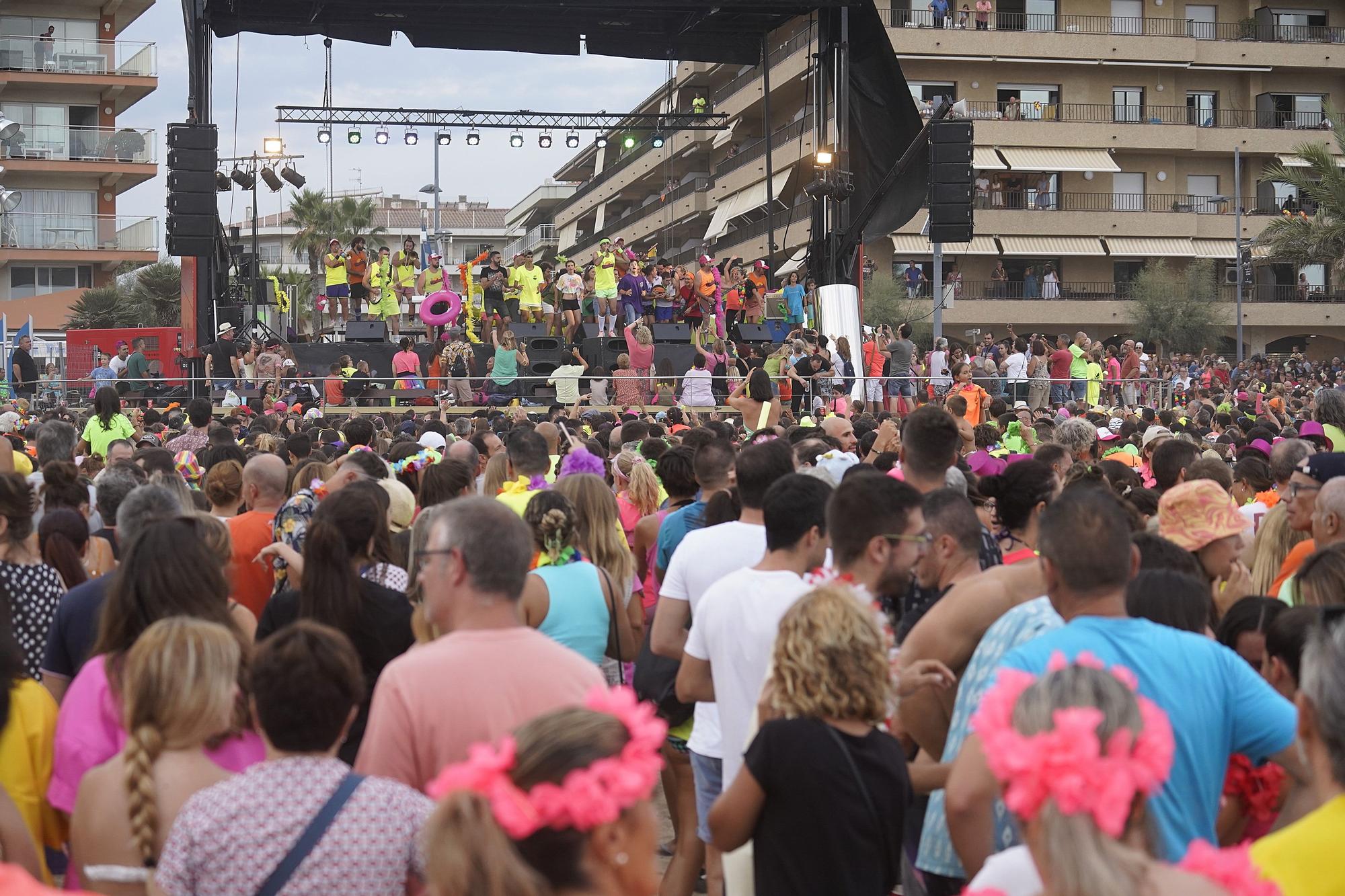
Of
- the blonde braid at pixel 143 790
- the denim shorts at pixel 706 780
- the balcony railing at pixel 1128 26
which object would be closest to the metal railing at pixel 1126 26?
the balcony railing at pixel 1128 26

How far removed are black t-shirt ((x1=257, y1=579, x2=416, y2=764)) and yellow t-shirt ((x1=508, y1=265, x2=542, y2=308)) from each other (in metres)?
19.8

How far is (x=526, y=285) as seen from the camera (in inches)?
951

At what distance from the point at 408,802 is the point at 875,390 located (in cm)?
1734

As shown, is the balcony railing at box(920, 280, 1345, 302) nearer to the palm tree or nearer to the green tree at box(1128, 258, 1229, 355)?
the green tree at box(1128, 258, 1229, 355)

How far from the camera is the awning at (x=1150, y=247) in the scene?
169ft

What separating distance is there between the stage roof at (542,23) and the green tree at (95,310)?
2585cm

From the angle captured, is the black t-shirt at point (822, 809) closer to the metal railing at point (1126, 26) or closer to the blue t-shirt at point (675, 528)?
the blue t-shirt at point (675, 528)

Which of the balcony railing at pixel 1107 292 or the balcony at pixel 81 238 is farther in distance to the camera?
the balcony railing at pixel 1107 292

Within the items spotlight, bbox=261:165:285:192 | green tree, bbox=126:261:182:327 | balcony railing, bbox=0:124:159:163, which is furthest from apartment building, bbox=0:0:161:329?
spotlight, bbox=261:165:285:192

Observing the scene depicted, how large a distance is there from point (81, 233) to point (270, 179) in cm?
1751

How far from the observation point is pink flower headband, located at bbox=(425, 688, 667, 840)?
224 centimetres

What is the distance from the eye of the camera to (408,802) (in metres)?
2.82

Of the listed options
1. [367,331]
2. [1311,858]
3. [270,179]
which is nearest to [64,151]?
[270,179]

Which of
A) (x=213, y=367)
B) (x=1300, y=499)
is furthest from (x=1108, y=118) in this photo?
(x=1300, y=499)
